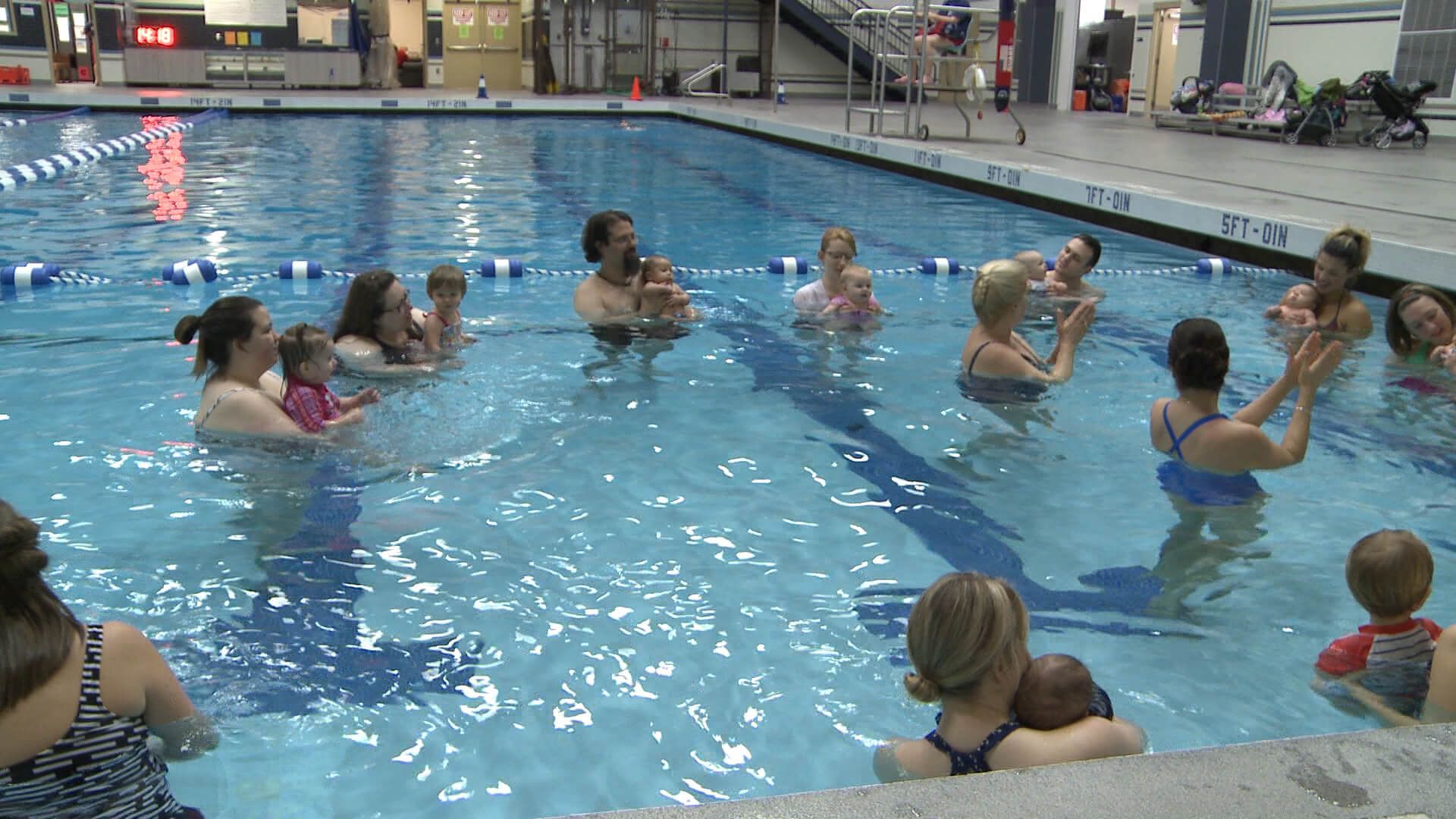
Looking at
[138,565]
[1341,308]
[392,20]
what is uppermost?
[392,20]

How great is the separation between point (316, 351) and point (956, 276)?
5.60m

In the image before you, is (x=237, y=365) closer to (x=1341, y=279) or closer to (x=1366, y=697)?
(x=1366, y=697)

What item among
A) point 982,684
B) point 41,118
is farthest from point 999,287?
point 41,118

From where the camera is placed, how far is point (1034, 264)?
7762mm

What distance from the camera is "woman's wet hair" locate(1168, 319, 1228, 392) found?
433cm

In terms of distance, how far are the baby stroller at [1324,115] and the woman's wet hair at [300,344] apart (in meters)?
16.0

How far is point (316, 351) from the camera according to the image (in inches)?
186

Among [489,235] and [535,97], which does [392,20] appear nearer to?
[535,97]

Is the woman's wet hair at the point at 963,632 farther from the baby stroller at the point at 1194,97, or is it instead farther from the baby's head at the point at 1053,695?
the baby stroller at the point at 1194,97

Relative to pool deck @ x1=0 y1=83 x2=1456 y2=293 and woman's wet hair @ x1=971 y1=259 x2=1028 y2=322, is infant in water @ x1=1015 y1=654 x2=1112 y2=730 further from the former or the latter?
pool deck @ x1=0 y1=83 x2=1456 y2=293

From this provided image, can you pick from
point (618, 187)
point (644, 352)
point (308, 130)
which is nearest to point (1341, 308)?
point (644, 352)

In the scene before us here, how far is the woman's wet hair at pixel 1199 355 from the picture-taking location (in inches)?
171

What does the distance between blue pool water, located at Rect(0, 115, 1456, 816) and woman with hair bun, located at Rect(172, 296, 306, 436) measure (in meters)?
0.16

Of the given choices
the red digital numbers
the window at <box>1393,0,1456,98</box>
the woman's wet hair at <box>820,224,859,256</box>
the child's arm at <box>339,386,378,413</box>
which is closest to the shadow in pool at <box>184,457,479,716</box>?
the child's arm at <box>339,386,378,413</box>
